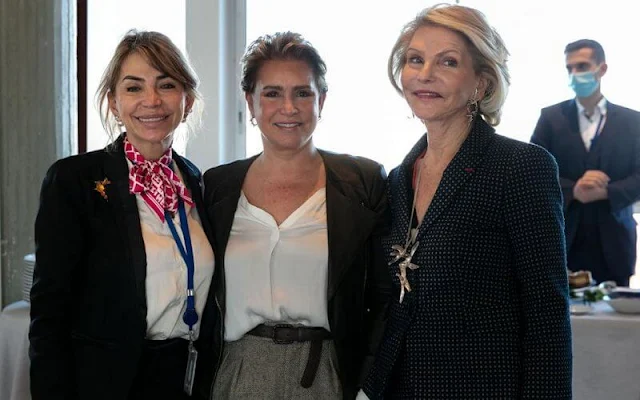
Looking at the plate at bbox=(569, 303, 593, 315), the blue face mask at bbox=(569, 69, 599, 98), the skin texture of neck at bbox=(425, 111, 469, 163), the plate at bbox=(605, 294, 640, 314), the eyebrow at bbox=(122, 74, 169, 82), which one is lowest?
the plate at bbox=(569, 303, 593, 315)

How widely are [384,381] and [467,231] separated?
15.6 inches

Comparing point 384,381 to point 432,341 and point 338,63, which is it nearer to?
point 432,341

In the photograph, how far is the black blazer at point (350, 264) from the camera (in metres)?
1.92

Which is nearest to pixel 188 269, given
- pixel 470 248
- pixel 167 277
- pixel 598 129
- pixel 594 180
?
pixel 167 277

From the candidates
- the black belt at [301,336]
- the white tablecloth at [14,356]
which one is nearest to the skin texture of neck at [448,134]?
the black belt at [301,336]

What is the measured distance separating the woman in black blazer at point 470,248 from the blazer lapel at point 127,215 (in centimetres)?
57

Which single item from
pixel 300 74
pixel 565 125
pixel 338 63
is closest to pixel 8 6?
pixel 338 63

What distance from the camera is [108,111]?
2012mm

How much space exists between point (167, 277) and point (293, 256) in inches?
A: 12.4

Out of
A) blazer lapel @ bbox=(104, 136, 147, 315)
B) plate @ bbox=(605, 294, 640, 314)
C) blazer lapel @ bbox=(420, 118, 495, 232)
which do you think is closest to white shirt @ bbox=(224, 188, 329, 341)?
blazer lapel @ bbox=(104, 136, 147, 315)

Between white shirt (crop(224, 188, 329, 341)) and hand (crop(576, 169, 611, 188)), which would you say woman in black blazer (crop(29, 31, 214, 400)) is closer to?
white shirt (crop(224, 188, 329, 341))

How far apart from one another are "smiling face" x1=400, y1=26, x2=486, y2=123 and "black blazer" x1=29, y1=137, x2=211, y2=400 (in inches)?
28.7

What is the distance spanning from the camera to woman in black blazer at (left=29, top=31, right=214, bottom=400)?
5.69 feet

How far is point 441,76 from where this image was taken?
1.73 m
